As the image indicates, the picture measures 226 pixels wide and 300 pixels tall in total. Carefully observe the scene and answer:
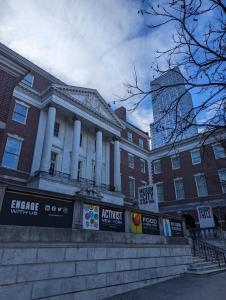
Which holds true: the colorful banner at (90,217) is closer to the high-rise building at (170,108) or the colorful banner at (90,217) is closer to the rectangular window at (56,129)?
the high-rise building at (170,108)

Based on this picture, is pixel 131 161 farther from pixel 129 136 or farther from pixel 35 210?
pixel 35 210

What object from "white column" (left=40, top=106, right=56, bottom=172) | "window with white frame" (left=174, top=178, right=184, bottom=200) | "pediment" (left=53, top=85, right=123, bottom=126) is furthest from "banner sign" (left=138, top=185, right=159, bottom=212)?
"window with white frame" (left=174, top=178, right=184, bottom=200)

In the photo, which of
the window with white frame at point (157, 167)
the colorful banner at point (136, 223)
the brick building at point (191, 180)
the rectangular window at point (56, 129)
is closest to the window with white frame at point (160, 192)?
the brick building at point (191, 180)

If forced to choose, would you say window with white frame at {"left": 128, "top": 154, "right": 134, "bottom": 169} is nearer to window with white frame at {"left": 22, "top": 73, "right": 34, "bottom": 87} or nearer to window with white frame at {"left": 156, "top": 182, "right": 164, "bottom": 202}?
window with white frame at {"left": 156, "top": 182, "right": 164, "bottom": 202}

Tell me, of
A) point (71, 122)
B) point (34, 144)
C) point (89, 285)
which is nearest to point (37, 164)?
point (34, 144)

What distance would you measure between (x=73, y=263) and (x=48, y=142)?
52.7ft

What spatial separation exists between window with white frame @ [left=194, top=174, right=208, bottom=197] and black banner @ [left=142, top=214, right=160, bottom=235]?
74.5ft

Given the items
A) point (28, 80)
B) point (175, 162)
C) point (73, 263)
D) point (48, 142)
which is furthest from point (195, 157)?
point (73, 263)

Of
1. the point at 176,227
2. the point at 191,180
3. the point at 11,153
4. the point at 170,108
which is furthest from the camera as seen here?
the point at 191,180

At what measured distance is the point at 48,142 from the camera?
21906 millimetres

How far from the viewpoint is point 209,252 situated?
52.1ft

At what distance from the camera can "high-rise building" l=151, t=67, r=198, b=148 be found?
22.6 ft

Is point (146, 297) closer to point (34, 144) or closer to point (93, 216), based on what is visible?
point (93, 216)

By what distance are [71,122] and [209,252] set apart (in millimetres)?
19837
